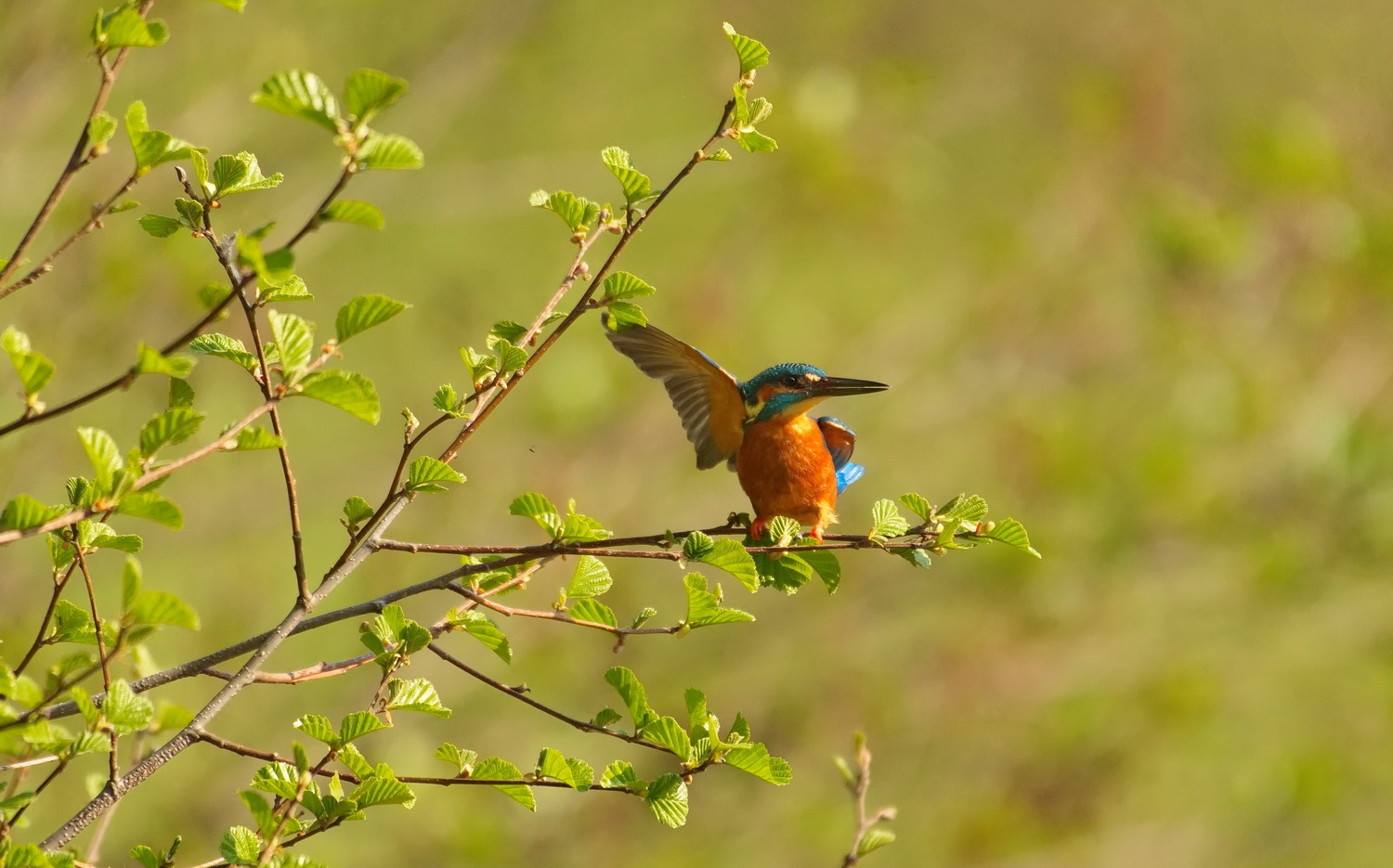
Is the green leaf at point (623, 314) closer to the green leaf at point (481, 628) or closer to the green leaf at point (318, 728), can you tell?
the green leaf at point (481, 628)

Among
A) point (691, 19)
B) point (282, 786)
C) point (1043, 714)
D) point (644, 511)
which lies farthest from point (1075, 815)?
point (282, 786)

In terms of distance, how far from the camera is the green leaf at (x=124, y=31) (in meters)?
1.45

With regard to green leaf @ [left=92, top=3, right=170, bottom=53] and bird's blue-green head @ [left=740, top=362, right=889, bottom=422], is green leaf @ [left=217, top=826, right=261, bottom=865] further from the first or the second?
bird's blue-green head @ [left=740, top=362, right=889, bottom=422]

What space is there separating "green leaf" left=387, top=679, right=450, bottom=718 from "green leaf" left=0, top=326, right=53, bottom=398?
0.63 m

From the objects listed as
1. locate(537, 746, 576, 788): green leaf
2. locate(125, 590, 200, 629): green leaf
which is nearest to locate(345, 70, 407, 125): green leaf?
locate(125, 590, 200, 629): green leaf

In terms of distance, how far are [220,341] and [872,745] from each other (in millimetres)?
5327

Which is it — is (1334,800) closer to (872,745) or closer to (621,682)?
(872,745)

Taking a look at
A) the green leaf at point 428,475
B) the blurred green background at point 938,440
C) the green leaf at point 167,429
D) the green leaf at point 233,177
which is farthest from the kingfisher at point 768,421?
the blurred green background at point 938,440

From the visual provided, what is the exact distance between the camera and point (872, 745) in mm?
6480

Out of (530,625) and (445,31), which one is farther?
(530,625)

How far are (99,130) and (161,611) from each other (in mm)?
566

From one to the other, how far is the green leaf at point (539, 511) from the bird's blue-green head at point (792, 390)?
0.88 m

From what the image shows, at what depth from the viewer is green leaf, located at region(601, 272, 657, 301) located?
6.31 ft

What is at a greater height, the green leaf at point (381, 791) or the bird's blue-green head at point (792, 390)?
the bird's blue-green head at point (792, 390)
